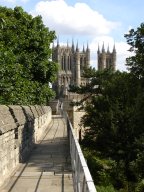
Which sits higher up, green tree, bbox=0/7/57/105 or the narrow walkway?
green tree, bbox=0/7/57/105

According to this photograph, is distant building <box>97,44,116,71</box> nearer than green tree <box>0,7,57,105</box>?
No

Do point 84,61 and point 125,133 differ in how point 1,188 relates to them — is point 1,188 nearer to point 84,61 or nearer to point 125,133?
point 125,133

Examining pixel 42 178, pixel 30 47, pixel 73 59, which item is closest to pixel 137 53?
pixel 30 47

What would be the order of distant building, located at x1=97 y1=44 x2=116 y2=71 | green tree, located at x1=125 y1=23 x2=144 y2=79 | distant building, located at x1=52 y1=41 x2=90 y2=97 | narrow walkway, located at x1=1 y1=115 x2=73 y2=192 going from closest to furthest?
narrow walkway, located at x1=1 y1=115 x2=73 y2=192, green tree, located at x1=125 y1=23 x2=144 y2=79, distant building, located at x1=52 y1=41 x2=90 y2=97, distant building, located at x1=97 y1=44 x2=116 y2=71

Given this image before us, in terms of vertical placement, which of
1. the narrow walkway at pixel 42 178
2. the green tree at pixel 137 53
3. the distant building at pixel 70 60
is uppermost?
the distant building at pixel 70 60

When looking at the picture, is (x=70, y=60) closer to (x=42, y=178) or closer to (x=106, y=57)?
(x=106, y=57)

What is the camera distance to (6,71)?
21.6m

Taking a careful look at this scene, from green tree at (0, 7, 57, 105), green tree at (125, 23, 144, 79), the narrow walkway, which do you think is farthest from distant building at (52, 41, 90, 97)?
the narrow walkway

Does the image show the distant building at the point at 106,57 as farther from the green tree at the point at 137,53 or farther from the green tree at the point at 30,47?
the green tree at the point at 137,53

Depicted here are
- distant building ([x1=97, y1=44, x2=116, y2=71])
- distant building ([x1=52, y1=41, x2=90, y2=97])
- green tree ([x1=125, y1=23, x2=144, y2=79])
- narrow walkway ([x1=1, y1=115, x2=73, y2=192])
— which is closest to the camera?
narrow walkway ([x1=1, y1=115, x2=73, y2=192])

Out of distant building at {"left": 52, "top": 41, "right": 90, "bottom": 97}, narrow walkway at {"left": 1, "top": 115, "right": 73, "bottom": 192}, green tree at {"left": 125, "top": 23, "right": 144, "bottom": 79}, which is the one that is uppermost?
distant building at {"left": 52, "top": 41, "right": 90, "bottom": 97}

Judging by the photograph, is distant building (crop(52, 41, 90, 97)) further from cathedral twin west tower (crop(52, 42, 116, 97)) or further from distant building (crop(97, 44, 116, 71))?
distant building (crop(97, 44, 116, 71))

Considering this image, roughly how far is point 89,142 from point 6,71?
26.6 feet

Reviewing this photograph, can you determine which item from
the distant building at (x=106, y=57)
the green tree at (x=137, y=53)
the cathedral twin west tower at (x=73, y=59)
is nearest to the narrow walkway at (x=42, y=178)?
the green tree at (x=137, y=53)
